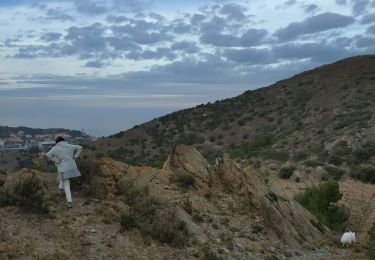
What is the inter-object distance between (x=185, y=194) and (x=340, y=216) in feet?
33.5

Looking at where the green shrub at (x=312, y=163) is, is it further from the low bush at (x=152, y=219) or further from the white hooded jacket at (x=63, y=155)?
the white hooded jacket at (x=63, y=155)

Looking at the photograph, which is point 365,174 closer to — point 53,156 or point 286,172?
point 286,172

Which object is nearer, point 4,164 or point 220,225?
point 220,225

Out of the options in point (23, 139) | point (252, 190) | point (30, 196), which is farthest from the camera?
point (23, 139)

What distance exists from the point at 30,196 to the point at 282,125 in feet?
162

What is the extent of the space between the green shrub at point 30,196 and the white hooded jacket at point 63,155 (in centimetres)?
74

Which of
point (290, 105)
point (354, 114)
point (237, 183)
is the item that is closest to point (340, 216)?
point (237, 183)

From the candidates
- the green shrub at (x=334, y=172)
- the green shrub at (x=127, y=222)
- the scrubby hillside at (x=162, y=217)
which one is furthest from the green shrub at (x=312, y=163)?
the green shrub at (x=127, y=222)

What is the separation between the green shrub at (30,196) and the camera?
493 inches

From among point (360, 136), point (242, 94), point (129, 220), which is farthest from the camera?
point (242, 94)

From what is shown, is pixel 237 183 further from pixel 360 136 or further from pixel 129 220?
pixel 360 136

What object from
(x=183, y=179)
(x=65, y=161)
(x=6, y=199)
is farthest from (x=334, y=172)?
(x=6, y=199)

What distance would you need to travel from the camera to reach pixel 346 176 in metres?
31.7

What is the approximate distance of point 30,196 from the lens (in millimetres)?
12625
